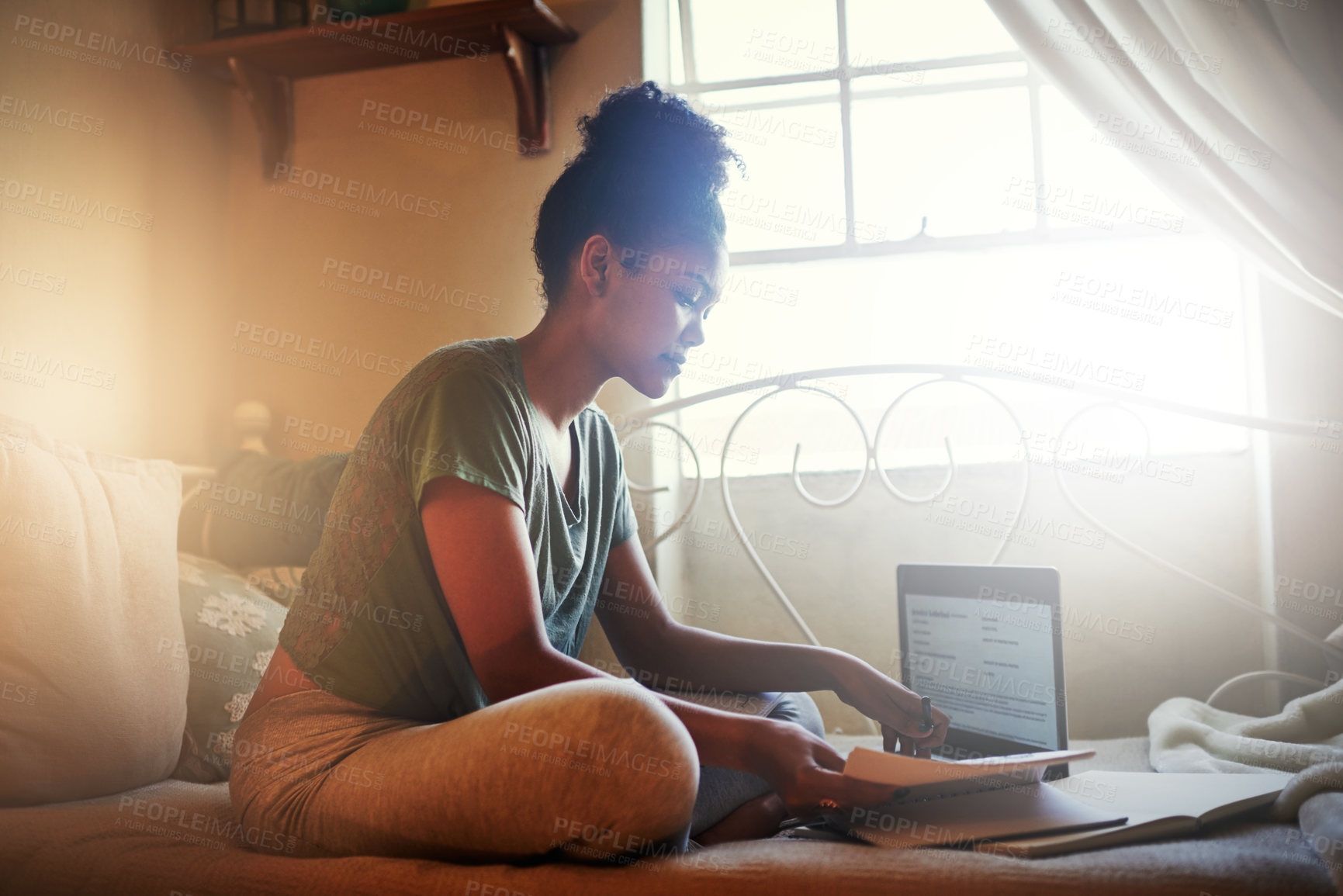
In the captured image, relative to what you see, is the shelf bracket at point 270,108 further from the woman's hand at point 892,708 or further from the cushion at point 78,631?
the woman's hand at point 892,708

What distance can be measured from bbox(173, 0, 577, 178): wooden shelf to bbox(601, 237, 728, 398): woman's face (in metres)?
0.91

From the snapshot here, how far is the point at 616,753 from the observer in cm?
66

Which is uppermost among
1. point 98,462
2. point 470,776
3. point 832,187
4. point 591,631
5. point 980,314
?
point 832,187

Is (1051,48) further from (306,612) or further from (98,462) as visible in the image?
(98,462)

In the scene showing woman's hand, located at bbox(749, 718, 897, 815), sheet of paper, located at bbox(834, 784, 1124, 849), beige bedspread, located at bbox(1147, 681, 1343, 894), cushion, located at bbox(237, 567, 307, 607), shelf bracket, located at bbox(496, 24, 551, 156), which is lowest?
beige bedspread, located at bbox(1147, 681, 1343, 894)

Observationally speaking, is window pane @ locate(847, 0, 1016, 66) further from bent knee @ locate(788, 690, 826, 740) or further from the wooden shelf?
bent knee @ locate(788, 690, 826, 740)

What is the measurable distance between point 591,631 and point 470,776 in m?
1.00

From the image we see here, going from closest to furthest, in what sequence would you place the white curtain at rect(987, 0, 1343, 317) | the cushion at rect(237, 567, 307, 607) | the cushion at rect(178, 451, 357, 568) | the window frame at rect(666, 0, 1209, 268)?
1. the white curtain at rect(987, 0, 1343, 317)
2. the cushion at rect(237, 567, 307, 607)
3. the cushion at rect(178, 451, 357, 568)
4. the window frame at rect(666, 0, 1209, 268)

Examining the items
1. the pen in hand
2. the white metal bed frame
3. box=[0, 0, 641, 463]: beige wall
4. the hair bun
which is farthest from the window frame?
the pen in hand

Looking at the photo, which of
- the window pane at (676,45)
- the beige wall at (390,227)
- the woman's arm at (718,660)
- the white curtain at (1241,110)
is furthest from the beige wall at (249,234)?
the white curtain at (1241,110)

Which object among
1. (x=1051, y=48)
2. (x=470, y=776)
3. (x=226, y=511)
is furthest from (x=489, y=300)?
(x=470, y=776)

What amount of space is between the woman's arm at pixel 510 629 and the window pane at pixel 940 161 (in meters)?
1.22

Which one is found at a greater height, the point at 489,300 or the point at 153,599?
the point at 489,300

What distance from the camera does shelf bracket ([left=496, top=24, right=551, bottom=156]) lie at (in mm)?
1742
